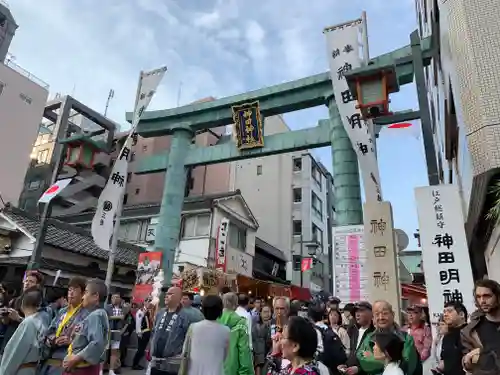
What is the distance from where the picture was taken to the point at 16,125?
86.6 feet

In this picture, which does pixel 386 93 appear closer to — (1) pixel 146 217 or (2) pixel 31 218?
(2) pixel 31 218

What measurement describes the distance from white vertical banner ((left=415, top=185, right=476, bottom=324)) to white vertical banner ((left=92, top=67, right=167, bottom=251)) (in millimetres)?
8660

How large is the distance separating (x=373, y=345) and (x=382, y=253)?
163 inches

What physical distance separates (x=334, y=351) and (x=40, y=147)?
Answer: 108 feet

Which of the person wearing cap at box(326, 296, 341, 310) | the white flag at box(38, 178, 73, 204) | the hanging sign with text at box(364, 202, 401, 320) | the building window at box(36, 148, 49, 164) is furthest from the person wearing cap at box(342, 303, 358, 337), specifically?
the building window at box(36, 148, 49, 164)

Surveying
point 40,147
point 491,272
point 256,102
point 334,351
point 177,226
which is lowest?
point 334,351

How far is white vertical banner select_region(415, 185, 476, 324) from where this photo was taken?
6148 mm

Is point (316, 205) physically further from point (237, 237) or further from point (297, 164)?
point (237, 237)

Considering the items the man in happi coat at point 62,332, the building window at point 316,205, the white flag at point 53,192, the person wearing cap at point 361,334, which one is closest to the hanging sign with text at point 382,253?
the person wearing cap at point 361,334

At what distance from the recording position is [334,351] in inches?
169

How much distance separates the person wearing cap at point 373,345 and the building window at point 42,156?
104 ft

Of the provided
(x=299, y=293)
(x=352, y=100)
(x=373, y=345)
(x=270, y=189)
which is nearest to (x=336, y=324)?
(x=373, y=345)

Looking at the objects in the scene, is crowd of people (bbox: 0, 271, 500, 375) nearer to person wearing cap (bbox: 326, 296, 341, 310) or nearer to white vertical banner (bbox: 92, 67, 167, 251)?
person wearing cap (bbox: 326, 296, 341, 310)

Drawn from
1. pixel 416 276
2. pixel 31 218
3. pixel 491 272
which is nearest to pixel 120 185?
pixel 31 218
